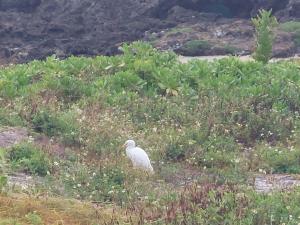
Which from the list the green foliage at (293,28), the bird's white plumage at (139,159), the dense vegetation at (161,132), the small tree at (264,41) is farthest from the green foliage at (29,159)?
the green foliage at (293,28)

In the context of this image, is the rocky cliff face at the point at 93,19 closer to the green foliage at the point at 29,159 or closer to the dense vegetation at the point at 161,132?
the dense vegetation at the point at 161,132

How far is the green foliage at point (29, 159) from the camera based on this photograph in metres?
11.6

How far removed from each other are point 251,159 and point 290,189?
3285mm

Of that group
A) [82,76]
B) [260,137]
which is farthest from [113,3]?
[260,137]

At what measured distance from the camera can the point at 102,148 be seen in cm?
1268

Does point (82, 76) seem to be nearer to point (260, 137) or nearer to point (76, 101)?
point (76, 101)

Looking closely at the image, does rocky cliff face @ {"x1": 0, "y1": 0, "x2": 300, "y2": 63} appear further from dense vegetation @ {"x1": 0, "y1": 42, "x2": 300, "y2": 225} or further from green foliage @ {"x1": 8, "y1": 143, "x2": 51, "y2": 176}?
green foliage @ {"x1": 8, "y1": 143, "x2": 51, "y2": 176}

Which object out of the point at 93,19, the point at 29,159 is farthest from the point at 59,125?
the point at 93,19

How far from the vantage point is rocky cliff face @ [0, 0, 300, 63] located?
133 ft

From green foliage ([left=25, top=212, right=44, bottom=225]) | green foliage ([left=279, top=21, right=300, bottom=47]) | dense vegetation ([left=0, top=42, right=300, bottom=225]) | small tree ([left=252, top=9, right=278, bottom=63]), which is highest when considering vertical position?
green foliage ([left=25, top=212, right=44, bottom=225])

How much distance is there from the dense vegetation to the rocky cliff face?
2115cm

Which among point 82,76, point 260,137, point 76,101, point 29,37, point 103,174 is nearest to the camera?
point 103,174

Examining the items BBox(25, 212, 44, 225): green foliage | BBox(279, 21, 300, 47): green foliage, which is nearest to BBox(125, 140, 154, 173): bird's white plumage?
BBox(25, 212, 44, 225): green foliage

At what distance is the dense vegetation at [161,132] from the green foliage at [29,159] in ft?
0.05
